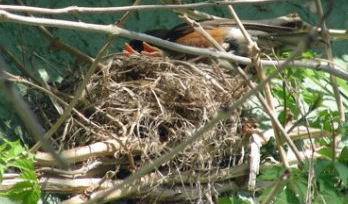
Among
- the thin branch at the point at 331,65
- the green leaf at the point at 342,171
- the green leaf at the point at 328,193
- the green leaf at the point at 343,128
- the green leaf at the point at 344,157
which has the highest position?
the thin branch at the point at 331,65

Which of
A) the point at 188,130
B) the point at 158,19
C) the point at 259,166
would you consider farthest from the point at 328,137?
the point at 158,19

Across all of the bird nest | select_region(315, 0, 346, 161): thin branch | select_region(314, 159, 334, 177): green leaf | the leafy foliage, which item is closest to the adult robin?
the bird nest

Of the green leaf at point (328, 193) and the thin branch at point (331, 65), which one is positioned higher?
the thin branch at point (331, 65)

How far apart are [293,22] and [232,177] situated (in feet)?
3.30

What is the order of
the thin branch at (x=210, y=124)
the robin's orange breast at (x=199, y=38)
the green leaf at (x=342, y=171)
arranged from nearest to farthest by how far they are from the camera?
the thin branch at (x=210, y=124) → the green leaf at (x=342, y=171) → the robin's orange breast at (x=199, y=38)

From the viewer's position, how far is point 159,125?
3188 mm

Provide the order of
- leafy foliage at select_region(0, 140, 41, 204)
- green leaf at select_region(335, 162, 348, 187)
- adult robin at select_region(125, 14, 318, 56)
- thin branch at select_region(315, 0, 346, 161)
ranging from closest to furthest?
thin branch at select_region(315, 0, 346, 161)
leafy foliage at select_region(0, 140, 41, 204)
green leaf at select_region(335, 162, 348, 187)
adult robin at select_region(125, 14, 318, 56)

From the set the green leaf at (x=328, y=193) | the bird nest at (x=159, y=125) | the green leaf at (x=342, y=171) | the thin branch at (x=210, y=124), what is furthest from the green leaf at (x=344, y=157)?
the thin branch at (x=210, y=124)

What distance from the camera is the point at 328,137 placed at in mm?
3287

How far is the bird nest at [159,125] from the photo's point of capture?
3.07m

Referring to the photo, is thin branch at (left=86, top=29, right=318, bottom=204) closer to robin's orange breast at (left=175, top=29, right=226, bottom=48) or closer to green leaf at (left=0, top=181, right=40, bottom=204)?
green leaf at (left=0, top=181, right=40, bottom=204)

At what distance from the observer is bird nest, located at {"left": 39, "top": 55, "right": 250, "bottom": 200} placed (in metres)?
3.07

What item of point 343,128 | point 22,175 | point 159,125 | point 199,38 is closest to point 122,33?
Result: point 22,175

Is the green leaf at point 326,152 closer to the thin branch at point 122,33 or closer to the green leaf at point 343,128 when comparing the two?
the green leaf at point 343,128
